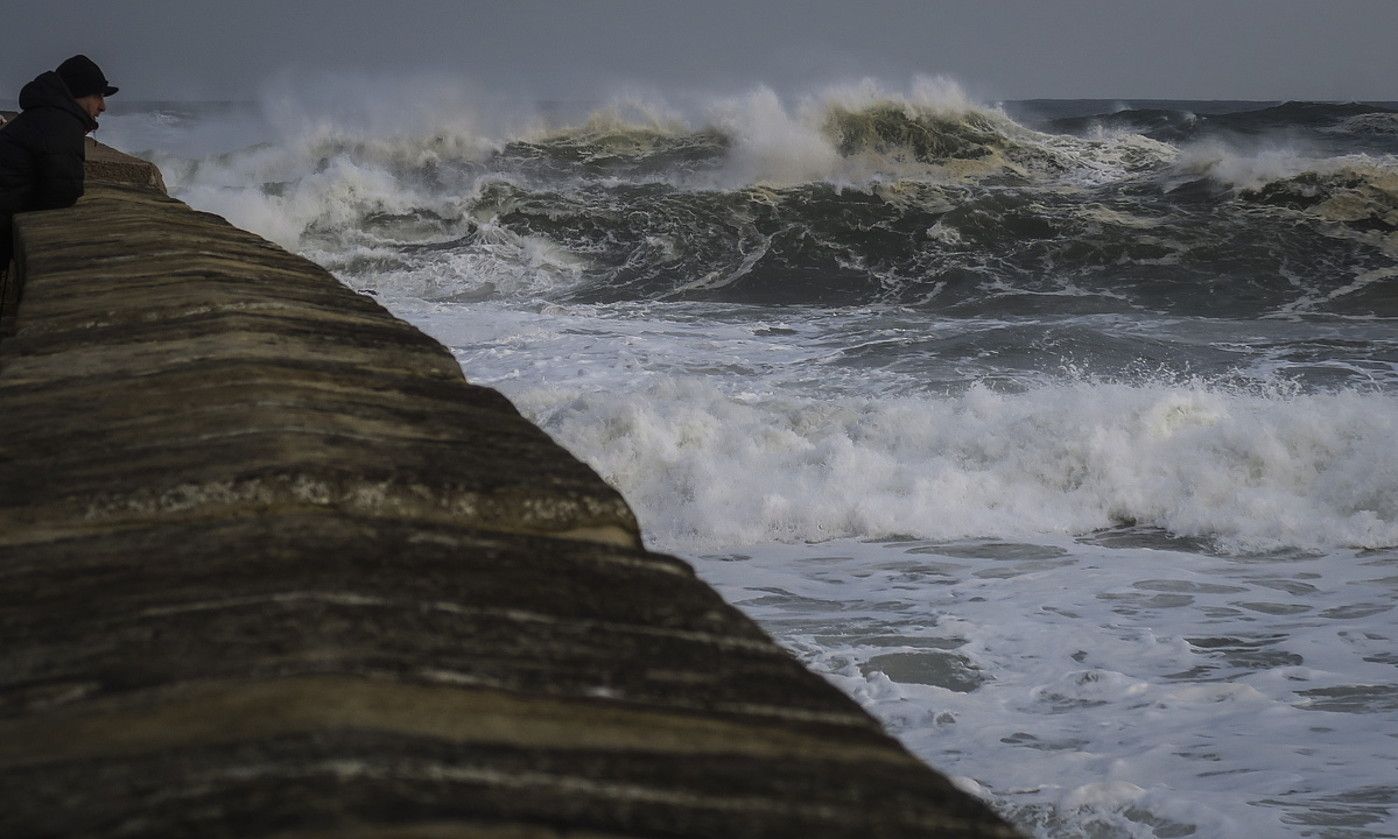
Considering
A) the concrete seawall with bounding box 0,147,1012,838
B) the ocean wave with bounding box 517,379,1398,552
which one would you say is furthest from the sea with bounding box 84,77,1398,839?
the concrete seawall with bounding box 0,147,1012,838

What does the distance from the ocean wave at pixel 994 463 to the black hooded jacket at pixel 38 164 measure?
4125 mm

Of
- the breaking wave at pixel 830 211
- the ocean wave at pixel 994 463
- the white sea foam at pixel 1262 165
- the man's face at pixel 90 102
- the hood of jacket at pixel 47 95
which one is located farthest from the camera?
the white sea foam at pixel 1262 165

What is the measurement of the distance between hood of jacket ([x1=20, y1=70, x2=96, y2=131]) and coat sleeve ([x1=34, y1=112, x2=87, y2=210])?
15 cm

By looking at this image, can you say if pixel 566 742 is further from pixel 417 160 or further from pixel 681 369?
pixel 417 160

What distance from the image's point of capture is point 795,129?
25953 millimetres

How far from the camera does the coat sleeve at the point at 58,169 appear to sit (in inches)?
173

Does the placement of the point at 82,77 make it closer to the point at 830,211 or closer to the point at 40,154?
the point at 40,154

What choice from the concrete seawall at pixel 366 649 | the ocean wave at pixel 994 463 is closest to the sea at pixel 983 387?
the ocean wave at pixel 994 463

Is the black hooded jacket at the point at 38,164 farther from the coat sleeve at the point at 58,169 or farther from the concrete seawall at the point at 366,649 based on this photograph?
the concrete seawall at the point at 366,649

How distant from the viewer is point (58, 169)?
4414mm

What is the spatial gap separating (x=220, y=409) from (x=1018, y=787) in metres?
3.03

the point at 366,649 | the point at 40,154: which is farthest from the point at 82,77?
the point at 366,649

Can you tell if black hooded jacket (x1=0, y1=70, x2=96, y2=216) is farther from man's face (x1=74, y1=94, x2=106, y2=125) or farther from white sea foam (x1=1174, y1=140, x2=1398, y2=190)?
white sea foam (x1=1174, y1=140, x2=1398, y2=190)

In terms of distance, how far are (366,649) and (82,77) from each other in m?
4.44
